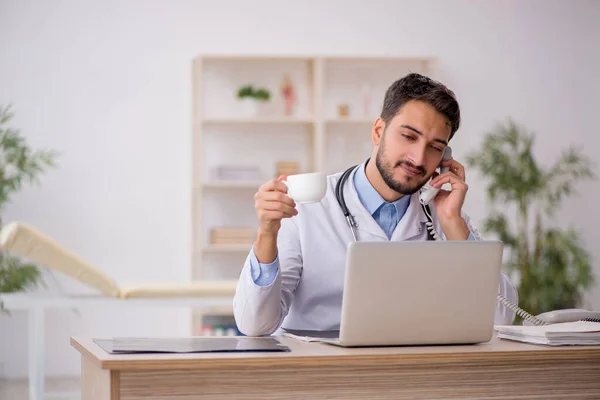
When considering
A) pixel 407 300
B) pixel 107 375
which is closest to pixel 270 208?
pixel 407 300

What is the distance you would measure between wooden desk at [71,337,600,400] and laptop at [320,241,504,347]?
1.4 inches

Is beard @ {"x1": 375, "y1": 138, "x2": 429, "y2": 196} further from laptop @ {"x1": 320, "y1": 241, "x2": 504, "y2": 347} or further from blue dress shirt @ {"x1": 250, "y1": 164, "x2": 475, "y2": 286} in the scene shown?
laptop @ {"x1": 320, "y1": 241, "x2": 504, "y2": 347}

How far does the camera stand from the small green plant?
5.84 m

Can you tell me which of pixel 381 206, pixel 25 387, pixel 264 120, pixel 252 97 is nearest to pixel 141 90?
pixel 252 97

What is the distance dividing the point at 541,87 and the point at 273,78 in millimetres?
1979

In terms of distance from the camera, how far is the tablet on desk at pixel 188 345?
1642mm

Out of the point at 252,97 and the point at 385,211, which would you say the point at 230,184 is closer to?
the point at 252,97

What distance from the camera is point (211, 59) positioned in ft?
19.5

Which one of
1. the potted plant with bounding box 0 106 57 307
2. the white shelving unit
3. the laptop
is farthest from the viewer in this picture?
the white shelving unit

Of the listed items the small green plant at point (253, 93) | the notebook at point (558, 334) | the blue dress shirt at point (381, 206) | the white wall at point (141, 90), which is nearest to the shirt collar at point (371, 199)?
the blue dress shirt at point (381, 206)

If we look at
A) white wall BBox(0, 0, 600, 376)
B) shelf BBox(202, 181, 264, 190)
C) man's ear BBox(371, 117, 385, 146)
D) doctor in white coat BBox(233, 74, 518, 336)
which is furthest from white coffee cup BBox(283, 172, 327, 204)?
white wall BBox(0, 0, 600, 376)

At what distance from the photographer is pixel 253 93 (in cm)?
586

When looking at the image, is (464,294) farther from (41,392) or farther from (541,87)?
(541,87)

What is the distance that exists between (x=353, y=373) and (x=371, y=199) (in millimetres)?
826
